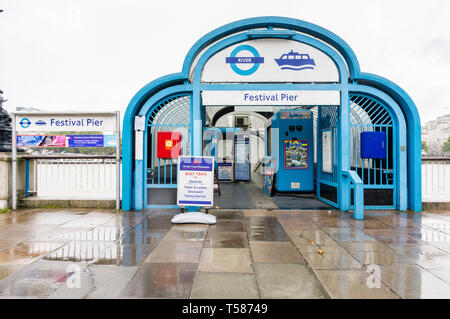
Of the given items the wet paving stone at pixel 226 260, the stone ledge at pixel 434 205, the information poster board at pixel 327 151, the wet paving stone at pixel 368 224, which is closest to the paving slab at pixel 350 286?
the wet paving stone at pixel 226 260

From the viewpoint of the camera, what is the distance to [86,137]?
294 inches

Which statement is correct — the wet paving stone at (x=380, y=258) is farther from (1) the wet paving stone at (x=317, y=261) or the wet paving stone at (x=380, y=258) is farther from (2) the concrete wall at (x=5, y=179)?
(2) the concrete wall at (x=5, y=179)

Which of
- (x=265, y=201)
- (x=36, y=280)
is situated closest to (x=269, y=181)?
(x=265, y=201)

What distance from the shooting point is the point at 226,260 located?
4.14 m

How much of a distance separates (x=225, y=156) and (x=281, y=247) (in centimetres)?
1023

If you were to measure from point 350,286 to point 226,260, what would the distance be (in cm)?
160

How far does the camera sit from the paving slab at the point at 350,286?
3.09 meters

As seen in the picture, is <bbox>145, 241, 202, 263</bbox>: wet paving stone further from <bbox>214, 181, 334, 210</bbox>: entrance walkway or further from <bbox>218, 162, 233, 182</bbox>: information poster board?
<bbox>218, 162, 233, 182</bbox>: information poster board

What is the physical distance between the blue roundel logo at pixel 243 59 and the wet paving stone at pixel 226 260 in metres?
4.66

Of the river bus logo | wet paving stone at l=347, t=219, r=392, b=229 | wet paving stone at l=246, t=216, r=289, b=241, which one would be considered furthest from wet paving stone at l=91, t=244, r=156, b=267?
the river bus logo

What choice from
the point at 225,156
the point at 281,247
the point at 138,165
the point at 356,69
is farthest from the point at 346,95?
the point at 225,156

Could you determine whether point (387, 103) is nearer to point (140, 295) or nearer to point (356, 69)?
point (356, 69)
